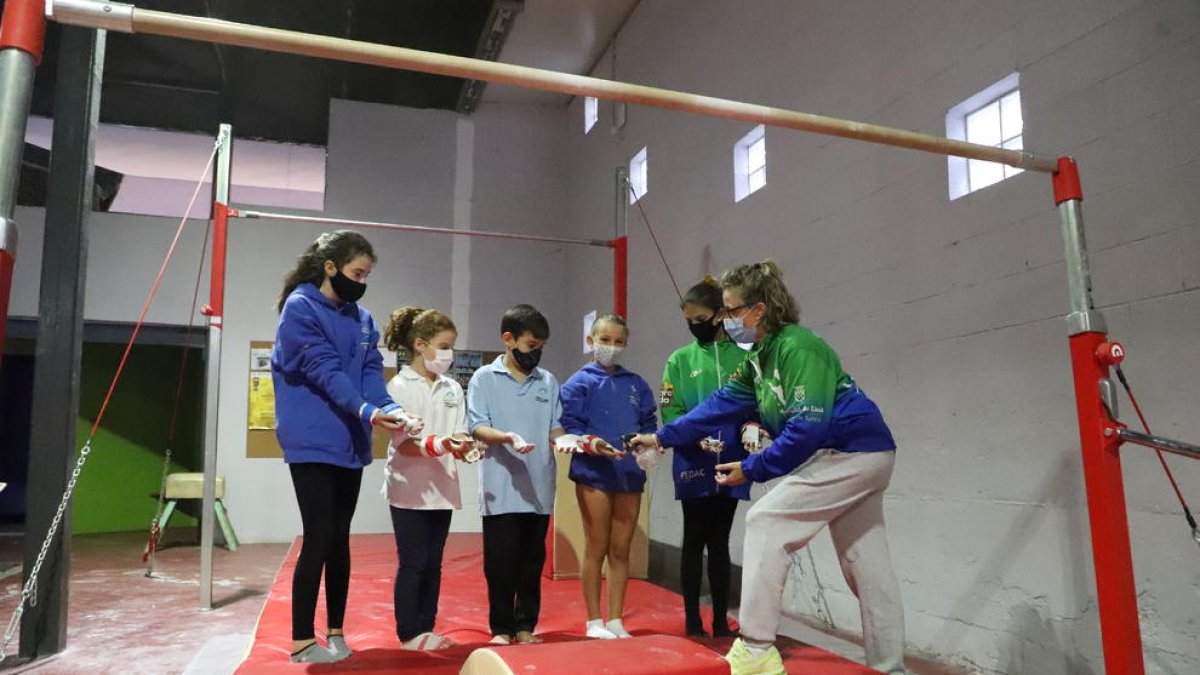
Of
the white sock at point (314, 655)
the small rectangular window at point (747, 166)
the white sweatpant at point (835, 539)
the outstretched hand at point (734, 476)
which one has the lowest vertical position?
the white sock at point (314, 655)

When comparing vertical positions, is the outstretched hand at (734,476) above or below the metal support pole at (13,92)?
below

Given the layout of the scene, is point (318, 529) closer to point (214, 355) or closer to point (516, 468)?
point (516, 468)

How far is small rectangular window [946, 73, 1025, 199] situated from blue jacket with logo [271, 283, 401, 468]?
209 cm

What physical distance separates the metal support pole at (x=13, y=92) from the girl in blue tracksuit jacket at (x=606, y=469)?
1.65 metres

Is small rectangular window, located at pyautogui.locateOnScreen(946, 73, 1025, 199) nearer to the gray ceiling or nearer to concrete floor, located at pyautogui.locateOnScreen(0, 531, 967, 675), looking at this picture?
concrete floor, located at pyautogui.locateOnScreen(0, 531, 967, 675)

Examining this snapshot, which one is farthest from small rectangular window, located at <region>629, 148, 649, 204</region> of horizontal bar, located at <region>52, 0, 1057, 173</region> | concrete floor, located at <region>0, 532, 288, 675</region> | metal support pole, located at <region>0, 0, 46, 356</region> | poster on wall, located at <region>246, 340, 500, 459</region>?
metal support pole, located at <region>0, 0, 46, 356</region>

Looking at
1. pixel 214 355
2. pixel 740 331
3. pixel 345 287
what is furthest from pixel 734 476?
pixel 214 355

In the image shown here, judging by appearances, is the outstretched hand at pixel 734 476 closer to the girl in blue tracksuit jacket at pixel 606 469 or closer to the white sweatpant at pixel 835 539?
the white sweatpant at pixel 835 539

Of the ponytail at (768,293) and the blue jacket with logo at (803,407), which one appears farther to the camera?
the ponytail at (768,293)

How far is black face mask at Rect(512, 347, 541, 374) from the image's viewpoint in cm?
272

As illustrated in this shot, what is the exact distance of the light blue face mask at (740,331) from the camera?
2.33m

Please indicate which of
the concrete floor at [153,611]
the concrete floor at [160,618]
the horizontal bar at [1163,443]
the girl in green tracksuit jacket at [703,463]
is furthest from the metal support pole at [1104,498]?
the concrete floor at [153,611]

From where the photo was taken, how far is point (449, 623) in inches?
120

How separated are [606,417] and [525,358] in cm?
34
